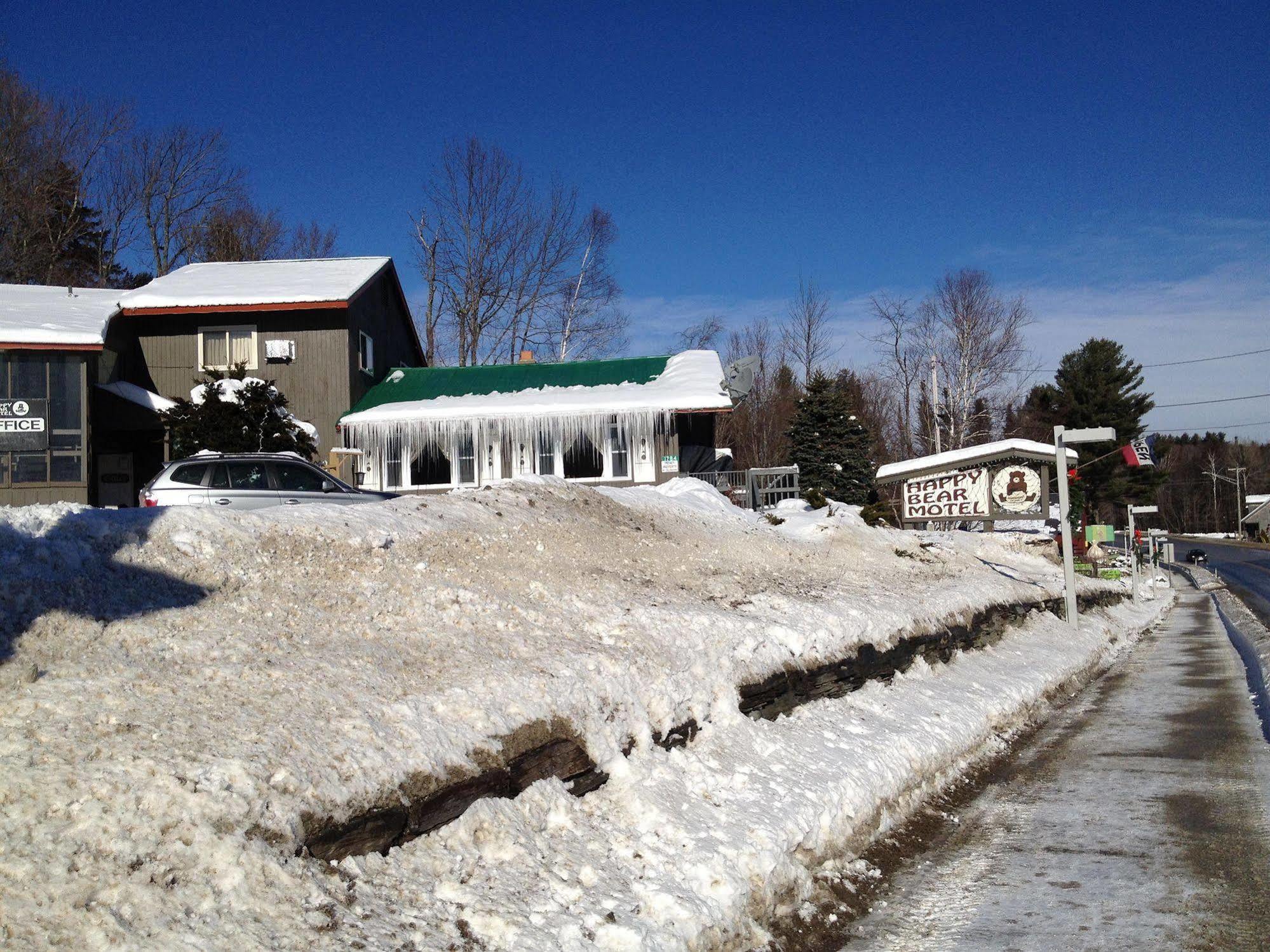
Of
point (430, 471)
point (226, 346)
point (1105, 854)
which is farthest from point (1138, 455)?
point (226, 346)

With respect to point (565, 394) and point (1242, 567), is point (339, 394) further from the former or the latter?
point (1242, 567)

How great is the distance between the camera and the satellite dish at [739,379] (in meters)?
27.1

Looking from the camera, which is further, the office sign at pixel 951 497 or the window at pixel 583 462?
the window at pixel 583 462

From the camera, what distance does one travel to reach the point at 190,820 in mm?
4027

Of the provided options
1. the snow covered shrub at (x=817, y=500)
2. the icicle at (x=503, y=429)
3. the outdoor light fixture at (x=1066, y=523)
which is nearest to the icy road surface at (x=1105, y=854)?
the outdoor light fixture at (x=1066, y=523)

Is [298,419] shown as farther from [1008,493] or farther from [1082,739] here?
[1082,739]

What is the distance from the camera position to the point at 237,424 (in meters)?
22.2

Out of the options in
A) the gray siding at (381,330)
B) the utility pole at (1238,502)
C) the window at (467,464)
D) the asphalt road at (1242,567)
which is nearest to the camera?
the window at (467,464)

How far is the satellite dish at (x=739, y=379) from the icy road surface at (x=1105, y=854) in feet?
53.3

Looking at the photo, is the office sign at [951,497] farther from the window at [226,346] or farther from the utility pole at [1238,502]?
the utility pole at [1238,502]

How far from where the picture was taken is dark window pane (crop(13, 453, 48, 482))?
2316 centimetres

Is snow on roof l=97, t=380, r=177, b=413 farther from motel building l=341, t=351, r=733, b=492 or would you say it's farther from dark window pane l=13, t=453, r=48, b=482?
motel building l=341, t=351, r=733, b=492

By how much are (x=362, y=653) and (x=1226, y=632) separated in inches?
1052

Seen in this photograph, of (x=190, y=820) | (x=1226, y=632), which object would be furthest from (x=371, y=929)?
(x=1226, y=632)
